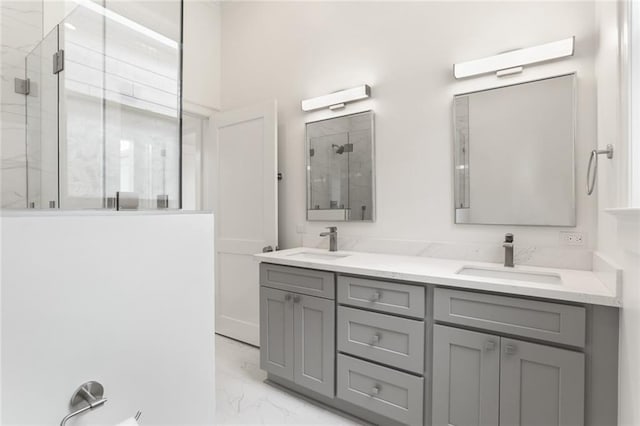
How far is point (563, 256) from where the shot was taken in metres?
1.70

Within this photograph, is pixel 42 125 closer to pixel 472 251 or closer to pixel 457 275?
pixel 457 275

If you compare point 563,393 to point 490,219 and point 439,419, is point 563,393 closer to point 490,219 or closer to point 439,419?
point 439,419

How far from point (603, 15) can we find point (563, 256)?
1.19m

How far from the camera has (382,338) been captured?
1.68m

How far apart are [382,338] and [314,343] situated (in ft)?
1.50

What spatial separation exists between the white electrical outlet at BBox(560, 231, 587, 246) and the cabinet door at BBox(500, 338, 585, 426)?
69cm

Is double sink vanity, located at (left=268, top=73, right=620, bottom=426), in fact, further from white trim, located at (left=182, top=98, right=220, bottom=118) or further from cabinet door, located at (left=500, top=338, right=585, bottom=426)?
white trim, located at (left=182, top=98, right=220, bottom=118)

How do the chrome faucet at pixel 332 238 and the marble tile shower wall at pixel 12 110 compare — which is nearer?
the marble tile shower wall at pixel 12 110

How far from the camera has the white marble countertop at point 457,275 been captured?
1233mm

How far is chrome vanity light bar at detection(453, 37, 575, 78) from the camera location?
1.66 metres

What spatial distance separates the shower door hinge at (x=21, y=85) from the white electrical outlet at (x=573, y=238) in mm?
3104

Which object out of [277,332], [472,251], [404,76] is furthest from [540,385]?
[404,76]

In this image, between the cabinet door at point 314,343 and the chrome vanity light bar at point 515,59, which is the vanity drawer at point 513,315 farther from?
the chrome vanity light bar at point 515,59

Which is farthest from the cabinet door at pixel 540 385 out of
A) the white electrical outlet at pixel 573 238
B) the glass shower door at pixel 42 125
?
the glass shower door at pixel 42 125
